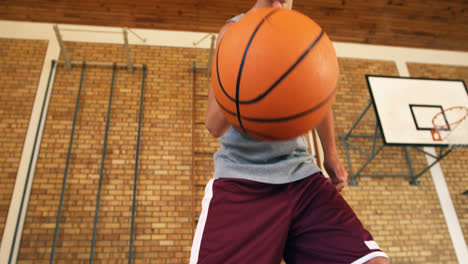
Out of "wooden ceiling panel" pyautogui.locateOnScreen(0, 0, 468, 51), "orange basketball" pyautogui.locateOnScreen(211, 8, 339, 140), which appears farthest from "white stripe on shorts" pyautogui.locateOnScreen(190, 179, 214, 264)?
"wooden ceiling panel" pyautogui.locateOnScreen(0, 0, 468, 51)

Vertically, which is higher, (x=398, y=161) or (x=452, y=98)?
(x=452, y=98)

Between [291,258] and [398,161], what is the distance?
321 centimetres

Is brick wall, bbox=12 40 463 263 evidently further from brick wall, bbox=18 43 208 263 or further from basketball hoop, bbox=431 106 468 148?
basketball hoop, bbox=431 106 468 148

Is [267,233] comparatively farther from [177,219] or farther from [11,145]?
[11,145]

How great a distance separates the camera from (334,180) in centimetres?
145

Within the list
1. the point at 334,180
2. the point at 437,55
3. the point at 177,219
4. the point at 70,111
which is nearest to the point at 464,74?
the point at 437,55

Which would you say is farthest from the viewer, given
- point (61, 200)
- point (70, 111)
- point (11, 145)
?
point (70, 111)

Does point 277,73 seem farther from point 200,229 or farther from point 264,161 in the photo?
point 200,229

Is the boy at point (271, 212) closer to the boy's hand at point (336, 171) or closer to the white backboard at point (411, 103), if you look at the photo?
the boy's hand at point (336, 171)

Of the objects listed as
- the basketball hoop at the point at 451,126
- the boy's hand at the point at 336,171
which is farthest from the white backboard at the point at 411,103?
the boy's hand at the point at 336,171

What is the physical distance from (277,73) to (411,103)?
3.44 m

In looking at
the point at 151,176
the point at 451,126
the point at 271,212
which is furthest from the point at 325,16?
the point at 271,212

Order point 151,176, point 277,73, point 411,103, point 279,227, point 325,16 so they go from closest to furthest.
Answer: point 277,73
point 279,227
point 151,176
point 411,103
point 325,16

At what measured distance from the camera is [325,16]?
417 cm
